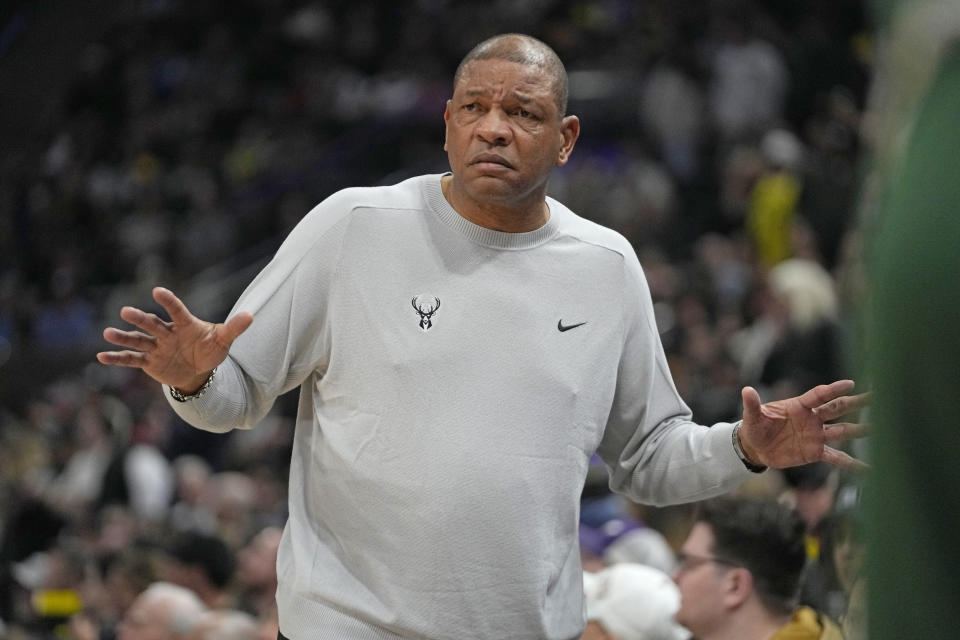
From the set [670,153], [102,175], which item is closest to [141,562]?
[670,153]

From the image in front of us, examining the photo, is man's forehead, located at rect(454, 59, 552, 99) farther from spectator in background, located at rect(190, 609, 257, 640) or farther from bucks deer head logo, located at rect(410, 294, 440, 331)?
spectator in background, located at rect(190, 609, 257, 640)

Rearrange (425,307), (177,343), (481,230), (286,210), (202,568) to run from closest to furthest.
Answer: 1. (177,343)
2. (425,307)
3. (481,230)
4. (202,568)
5. (286,210)

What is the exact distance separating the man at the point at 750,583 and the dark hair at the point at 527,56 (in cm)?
126

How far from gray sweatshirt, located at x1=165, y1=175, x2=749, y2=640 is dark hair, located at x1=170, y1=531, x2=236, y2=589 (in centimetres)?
356

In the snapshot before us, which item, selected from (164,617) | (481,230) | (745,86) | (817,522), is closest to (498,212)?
(481,230)

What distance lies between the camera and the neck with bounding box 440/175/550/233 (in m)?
2.97

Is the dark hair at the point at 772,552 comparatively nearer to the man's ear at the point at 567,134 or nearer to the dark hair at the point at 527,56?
the man's ear at the point at 567,134

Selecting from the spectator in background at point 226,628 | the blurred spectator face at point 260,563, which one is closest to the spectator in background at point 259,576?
the blurred spectator face at point 260,563

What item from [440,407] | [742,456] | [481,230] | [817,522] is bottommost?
[817,522]

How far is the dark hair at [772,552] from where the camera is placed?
354 centimetres

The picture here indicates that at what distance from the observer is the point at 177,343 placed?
2725mm

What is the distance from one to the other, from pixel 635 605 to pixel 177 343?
1745 mm

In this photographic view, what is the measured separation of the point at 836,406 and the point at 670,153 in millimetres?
9498

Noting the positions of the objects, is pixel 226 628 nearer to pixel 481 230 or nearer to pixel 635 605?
pixel 635 605
